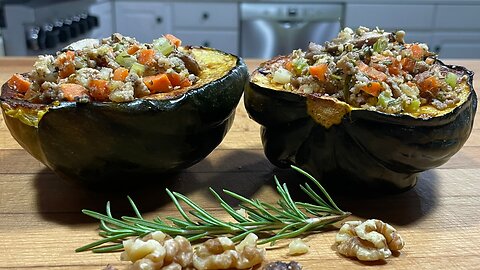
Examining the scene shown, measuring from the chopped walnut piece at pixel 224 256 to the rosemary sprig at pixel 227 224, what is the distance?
79 mm

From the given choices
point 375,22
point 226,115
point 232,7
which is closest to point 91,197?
point 226,115

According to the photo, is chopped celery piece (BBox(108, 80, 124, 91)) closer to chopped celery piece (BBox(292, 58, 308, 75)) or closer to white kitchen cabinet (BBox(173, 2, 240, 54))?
chopped celery piece (BBox(292, 58, 308, 75))

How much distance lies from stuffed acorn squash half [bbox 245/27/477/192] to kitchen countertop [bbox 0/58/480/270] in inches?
3.6

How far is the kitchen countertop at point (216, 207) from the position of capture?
1240 millimetres

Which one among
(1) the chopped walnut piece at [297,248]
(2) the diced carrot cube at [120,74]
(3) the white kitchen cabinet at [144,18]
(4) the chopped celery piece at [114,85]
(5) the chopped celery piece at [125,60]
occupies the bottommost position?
(3) the white kitchen cabinet at [144,18]

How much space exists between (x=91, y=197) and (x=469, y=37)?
3.89 m

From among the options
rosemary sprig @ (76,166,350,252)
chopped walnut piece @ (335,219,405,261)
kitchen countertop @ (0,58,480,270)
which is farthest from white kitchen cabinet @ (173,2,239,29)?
chopped walnut piece @ (335,219,405,261)

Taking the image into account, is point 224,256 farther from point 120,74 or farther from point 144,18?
point 144,18

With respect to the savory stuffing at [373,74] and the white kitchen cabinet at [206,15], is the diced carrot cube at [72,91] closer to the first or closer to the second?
the savory stuffing at [373,74]

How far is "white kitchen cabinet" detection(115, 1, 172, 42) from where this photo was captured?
4441 millimetres

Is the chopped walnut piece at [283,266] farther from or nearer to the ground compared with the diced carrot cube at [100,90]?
nearer to the ground

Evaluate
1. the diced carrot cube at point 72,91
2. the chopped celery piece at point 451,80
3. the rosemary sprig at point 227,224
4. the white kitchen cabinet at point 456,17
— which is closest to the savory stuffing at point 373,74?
the chopped celery piece at point 451,80

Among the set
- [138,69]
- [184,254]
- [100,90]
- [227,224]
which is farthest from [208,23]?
[184,254]

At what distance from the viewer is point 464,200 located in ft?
4.99
